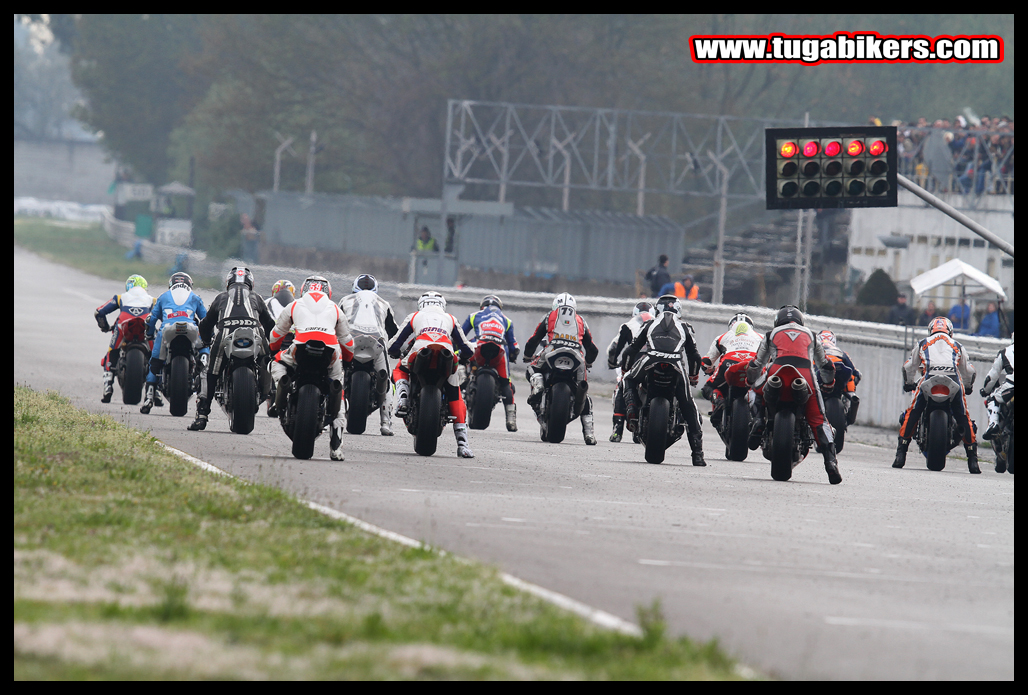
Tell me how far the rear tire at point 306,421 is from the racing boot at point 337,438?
165mm

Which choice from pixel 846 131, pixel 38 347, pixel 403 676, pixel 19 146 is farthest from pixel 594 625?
pixel 19 146

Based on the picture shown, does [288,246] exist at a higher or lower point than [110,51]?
lower

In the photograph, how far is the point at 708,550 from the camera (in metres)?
10.0

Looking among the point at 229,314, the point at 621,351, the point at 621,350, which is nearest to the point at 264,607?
the point at 229,314

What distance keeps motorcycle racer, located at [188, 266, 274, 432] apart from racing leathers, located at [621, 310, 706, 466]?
3537mm

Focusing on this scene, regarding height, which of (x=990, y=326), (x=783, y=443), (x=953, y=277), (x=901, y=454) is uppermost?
(x=953, y=277)

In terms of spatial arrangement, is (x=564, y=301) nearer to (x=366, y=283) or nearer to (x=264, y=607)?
(x=366, y=283)

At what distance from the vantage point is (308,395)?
14.3 meters

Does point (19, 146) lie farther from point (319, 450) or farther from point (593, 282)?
point (319, 450)

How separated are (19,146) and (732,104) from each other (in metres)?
84.2

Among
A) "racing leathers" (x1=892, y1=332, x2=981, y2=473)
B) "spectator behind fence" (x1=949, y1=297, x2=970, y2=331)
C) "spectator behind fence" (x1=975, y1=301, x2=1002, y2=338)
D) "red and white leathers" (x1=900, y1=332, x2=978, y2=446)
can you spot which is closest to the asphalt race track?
"racing leathers" (x1=892, y1=332, x2=981, y2=473)

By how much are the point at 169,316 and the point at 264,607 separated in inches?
457
